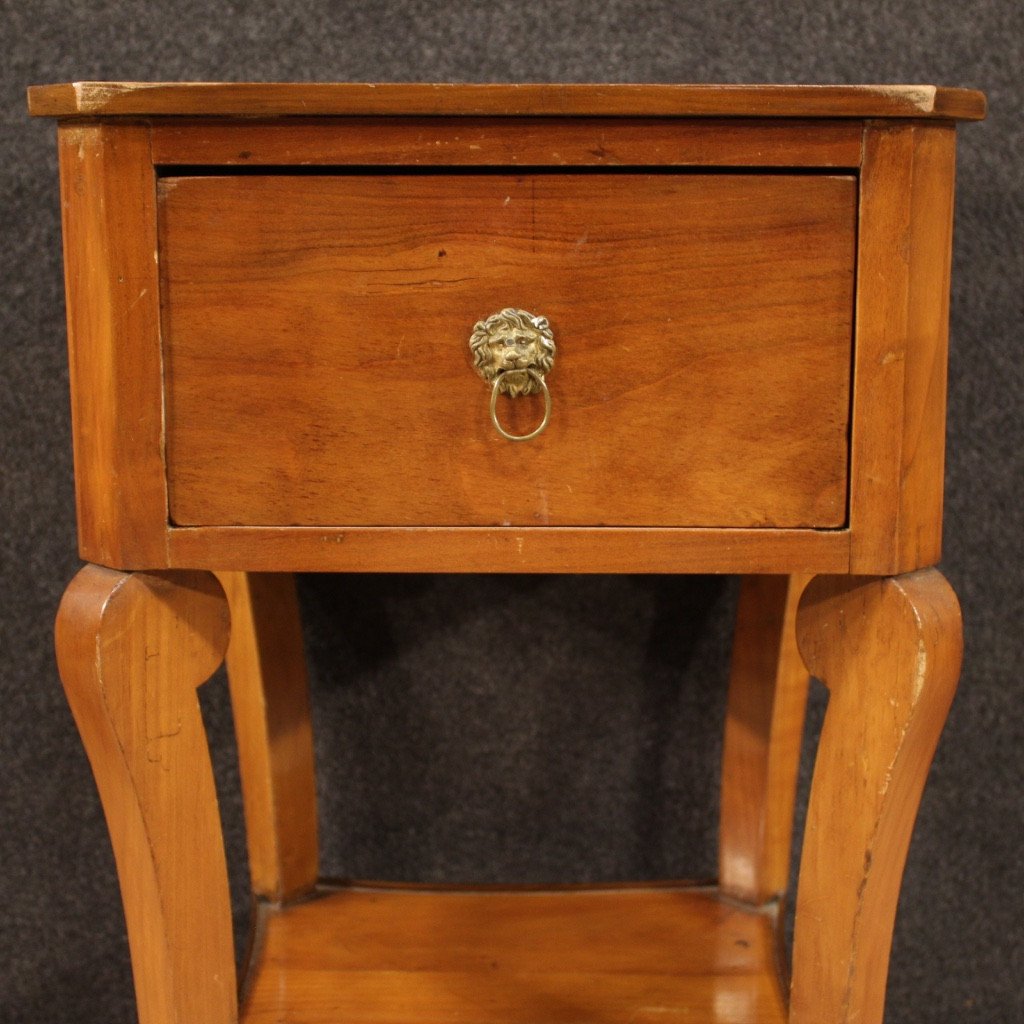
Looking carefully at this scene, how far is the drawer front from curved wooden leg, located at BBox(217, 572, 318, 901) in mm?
297

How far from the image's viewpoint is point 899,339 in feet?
2.13

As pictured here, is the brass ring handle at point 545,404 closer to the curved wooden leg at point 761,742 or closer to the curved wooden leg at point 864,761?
the curved wooden leg at point 864,761

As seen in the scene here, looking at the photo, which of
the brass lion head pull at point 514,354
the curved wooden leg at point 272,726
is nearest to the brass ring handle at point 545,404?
the brass lion head pull at point 514,354

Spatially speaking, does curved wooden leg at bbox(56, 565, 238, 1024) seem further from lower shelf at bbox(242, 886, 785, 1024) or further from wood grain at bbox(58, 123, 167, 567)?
lower shelf at bbox(242, 886, 785, 1024)

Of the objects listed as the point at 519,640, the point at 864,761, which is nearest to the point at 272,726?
the point at 519,640

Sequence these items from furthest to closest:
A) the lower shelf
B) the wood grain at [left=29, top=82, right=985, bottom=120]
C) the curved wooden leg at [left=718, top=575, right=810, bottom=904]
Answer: the curved wooden leg at [left=718, top=575, right=810, bottom=904]
the lower shelf
the wood grain at [left=29, top=82, right=985, bottom=120]

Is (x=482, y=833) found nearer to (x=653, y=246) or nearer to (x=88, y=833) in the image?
(x=88, y=833)

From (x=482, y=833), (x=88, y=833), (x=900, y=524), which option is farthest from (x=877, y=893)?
(x=88, y=833)

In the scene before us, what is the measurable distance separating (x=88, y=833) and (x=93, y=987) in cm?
12

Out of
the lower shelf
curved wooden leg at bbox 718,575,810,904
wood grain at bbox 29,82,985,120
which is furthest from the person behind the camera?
curved wooden leg at bbox 718,575,810,904

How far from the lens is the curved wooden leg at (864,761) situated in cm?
67

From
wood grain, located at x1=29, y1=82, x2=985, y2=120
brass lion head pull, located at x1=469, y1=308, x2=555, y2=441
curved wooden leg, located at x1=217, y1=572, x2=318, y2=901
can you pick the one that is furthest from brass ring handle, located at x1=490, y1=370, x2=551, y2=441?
curved wooden leg, located at x1=217, y1=572, x2=318, y2=901

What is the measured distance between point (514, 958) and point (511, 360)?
0.44 metres

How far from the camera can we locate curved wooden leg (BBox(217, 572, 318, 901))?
3.12 feet
